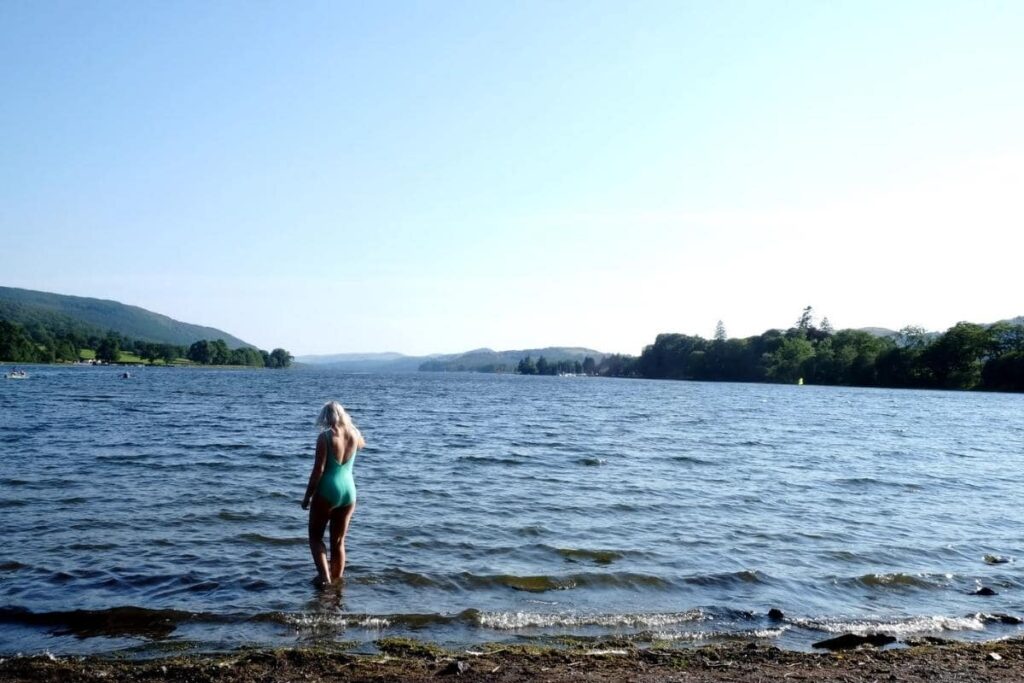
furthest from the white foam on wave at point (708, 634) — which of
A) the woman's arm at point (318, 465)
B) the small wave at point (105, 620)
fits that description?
the small wave at point (105, 620)

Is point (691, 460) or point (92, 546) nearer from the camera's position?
point (92, 546)

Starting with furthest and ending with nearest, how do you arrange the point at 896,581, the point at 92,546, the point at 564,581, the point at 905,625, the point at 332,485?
the point at 92,546 < the point at 896,581 < the point at 564,581 < the point at 332,485 < the point at 905,625

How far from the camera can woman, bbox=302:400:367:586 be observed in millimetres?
11023

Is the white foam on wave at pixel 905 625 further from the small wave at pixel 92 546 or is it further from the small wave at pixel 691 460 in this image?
the small wave at pixel 691 460

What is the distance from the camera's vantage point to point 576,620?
1054 cm

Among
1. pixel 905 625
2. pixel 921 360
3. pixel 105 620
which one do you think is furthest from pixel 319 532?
pixel 921 360

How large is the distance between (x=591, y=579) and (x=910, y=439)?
3431 cm

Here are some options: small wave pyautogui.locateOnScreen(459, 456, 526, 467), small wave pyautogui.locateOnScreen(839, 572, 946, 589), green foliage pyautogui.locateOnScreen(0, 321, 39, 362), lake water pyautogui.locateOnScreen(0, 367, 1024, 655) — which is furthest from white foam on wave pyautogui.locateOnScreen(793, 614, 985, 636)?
green foliage pyautogui.locateOnScreen(0, 321, 39, 362)

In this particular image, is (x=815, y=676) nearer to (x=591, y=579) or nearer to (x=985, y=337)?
(x=591, y=579)

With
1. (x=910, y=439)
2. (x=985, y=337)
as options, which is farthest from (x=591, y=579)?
(x=985, y=337)

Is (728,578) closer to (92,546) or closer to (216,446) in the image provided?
(92,546)

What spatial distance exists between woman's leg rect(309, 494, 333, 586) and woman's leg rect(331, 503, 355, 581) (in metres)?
0.11

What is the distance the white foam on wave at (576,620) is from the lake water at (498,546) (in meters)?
0.04

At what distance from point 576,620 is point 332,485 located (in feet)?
12.7
